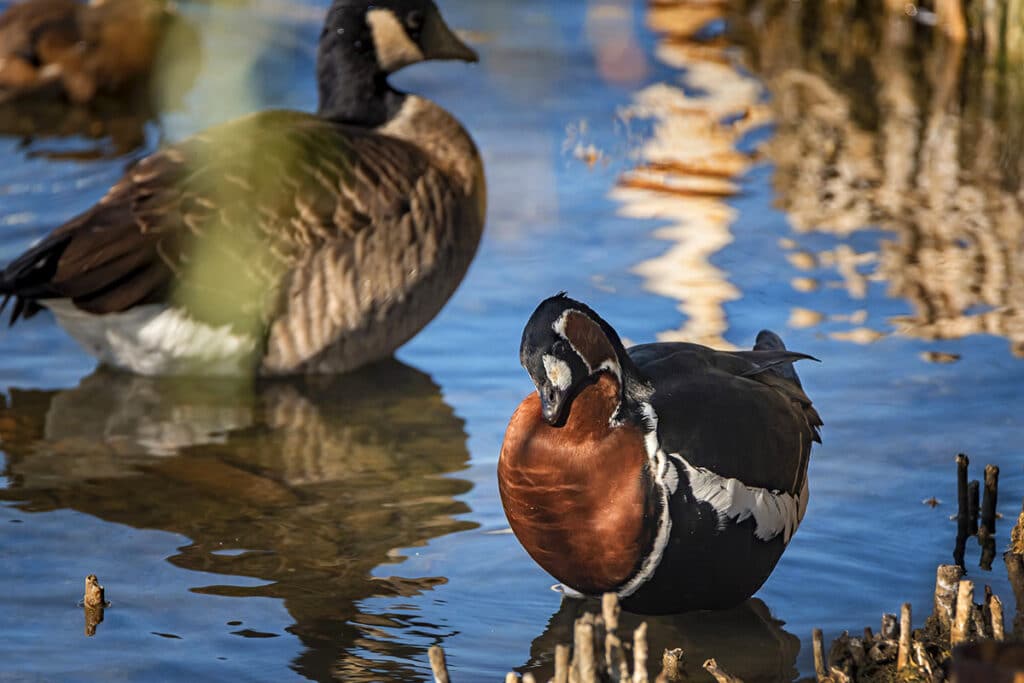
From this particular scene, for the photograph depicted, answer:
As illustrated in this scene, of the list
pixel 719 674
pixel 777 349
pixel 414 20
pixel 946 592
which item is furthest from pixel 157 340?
pixel 946 592

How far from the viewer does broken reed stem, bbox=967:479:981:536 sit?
544cm

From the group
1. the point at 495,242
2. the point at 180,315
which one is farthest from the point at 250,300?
the point at 495,242

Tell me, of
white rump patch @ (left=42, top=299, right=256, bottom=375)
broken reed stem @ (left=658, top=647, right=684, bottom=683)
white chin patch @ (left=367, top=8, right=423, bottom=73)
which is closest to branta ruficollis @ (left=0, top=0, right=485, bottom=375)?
white rump patch @ (left=42, top=299, right=256, bottom=375)

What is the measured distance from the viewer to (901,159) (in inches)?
379

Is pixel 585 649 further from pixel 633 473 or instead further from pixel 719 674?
pixel 633 473

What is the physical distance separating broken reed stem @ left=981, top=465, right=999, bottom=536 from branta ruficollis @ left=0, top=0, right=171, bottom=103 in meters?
7.71

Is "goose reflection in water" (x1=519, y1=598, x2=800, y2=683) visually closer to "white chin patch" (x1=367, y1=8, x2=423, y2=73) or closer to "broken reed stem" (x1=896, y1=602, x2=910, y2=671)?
"broken reed stem" (x1=896, y1=602, x2=910, y2=671)

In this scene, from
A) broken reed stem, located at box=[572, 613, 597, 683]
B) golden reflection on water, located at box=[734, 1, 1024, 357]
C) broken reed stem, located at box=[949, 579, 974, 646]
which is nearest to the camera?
broken reed stem, located at box=[572, 613, 597, 683]

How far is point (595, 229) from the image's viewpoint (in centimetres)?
877

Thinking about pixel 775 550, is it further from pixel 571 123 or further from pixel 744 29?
pixel 744 29

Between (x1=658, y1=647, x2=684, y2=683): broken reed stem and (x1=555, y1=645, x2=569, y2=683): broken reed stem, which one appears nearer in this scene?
(x1=555, y1=645, x2=569, y2=683): broken reed stem

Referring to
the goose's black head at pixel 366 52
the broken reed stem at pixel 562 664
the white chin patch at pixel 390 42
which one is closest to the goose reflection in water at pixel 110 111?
the goose's black head at pixel 366 52

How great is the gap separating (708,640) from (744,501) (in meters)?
0.53

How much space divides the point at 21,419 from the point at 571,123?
4822mm
